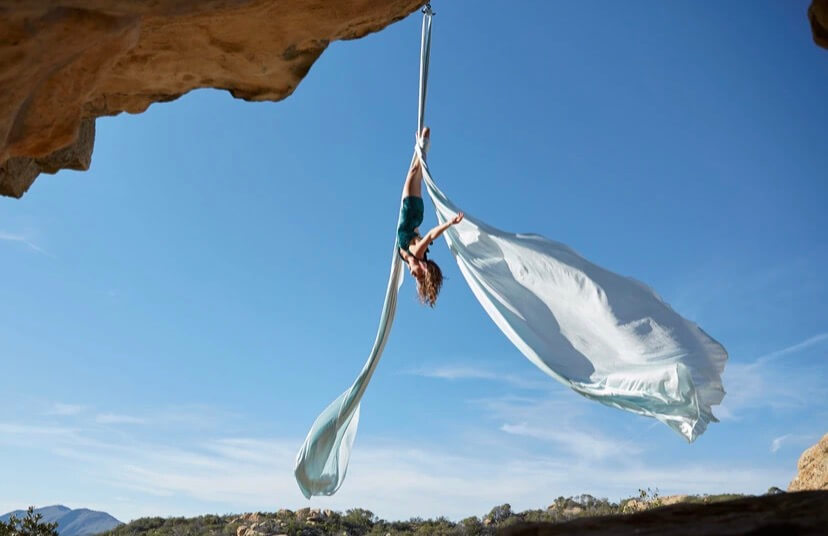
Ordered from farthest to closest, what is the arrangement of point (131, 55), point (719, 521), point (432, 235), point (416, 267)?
point (416, 267) < point (432, 235) < point (131, 55) < point (719, 521)

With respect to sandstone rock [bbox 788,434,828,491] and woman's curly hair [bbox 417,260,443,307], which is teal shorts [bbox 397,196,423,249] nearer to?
woman's curly hair [bbox 417,260,443,307]

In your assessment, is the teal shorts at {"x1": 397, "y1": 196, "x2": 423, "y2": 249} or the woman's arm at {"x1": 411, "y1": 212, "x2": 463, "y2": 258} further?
the teal shorts at {"x1": 397, "y1": 196, "x2": 423, "y2": 249}

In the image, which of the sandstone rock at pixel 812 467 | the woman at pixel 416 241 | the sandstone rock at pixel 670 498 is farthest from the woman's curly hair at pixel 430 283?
the sandstone rock at pixel 670 498

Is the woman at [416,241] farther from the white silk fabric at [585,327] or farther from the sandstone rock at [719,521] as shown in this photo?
the sandstone rock at [719,521]

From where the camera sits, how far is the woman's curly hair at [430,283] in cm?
625

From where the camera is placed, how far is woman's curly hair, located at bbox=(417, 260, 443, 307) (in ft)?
20.5

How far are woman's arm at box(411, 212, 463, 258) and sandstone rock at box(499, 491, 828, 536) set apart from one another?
3.44 m

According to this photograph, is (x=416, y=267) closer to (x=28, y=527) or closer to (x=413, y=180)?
(x=413, y=180)

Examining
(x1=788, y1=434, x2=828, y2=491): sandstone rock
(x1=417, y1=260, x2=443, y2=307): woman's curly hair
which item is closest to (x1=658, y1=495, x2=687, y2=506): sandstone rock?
(x1=788, y1=434, x2=828, y2=491): sandstone rock

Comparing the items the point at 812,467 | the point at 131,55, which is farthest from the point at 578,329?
the point at 131,55

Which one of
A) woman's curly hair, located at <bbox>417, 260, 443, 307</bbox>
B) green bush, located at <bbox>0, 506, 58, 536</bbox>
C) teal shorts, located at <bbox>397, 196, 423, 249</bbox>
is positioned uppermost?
teal shorts, located at <bbox>397, 196, 423, 249</bbox>

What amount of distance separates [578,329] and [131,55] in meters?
3.84

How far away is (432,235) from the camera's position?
6.04 meters

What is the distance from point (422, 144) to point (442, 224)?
0.88m
